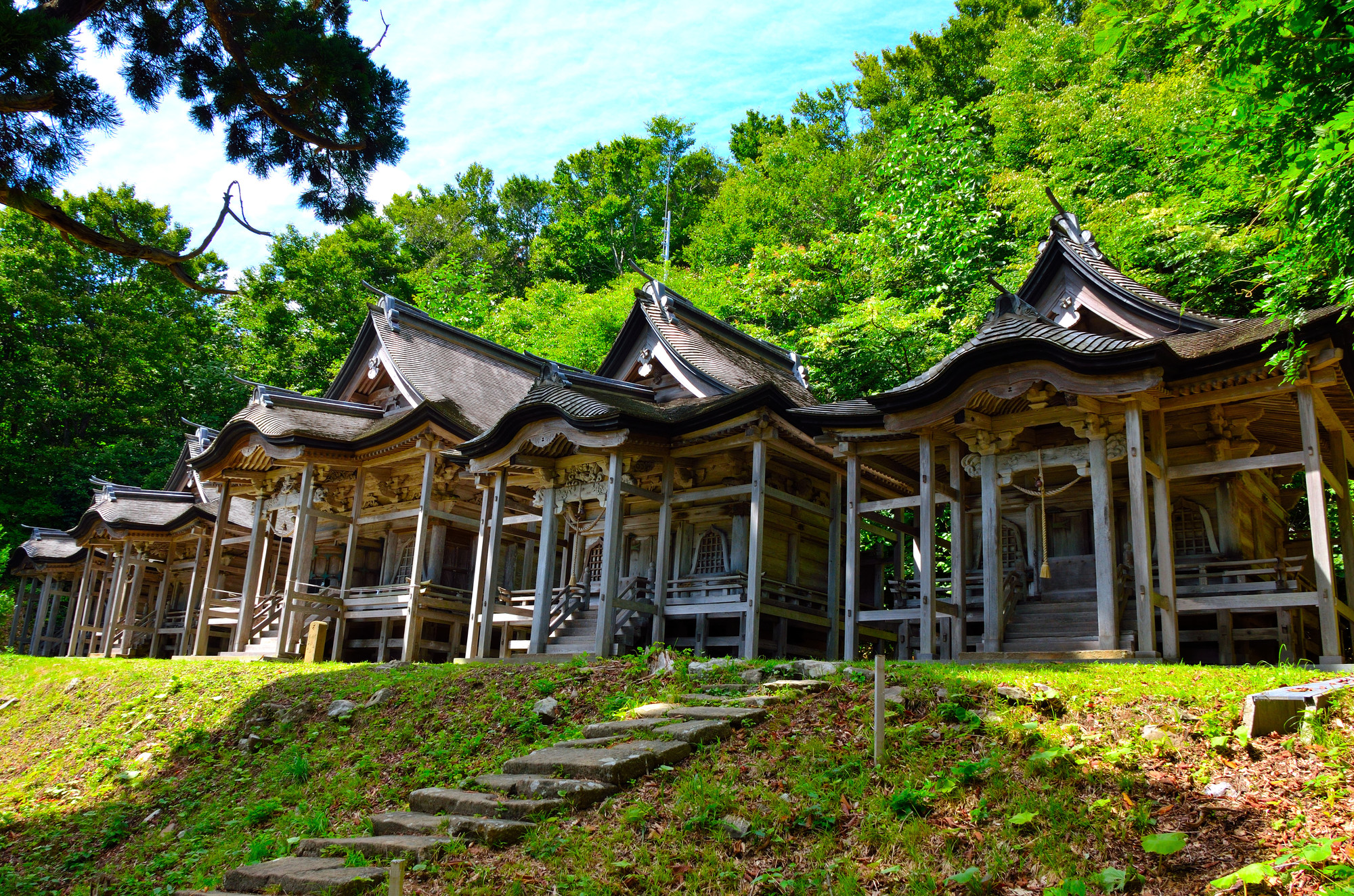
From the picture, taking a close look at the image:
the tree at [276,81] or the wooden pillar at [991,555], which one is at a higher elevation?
the tree at [276,81]

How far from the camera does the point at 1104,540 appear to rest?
484 inches

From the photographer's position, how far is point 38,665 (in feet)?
72.9

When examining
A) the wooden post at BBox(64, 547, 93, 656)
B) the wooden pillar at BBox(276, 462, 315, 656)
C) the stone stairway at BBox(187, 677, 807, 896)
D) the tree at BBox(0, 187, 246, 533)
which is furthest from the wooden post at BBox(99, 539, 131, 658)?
the stone stairway at BBox(187, 677, 807, 896)

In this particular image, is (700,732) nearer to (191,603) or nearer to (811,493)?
(811,493)

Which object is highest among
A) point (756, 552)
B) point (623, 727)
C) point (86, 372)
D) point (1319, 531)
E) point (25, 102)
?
point (86, 372)

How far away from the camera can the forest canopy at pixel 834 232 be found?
8.80 m

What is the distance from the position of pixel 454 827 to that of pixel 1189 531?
13530 mm

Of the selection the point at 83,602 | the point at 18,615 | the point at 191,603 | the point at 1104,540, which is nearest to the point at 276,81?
the point at 1104,540

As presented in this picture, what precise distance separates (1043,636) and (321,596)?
48.4 ft

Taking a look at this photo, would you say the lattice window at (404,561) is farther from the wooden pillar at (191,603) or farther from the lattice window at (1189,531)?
the lattice window at (1189,531)

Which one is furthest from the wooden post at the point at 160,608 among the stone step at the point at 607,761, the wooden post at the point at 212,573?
Result: the stone step at the point at 607,761

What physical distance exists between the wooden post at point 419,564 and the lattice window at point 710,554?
224 inches

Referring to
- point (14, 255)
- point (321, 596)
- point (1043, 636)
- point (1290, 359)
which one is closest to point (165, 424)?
point (14, 255)

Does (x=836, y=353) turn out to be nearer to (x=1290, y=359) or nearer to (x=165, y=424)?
(x=1290, y=359)
